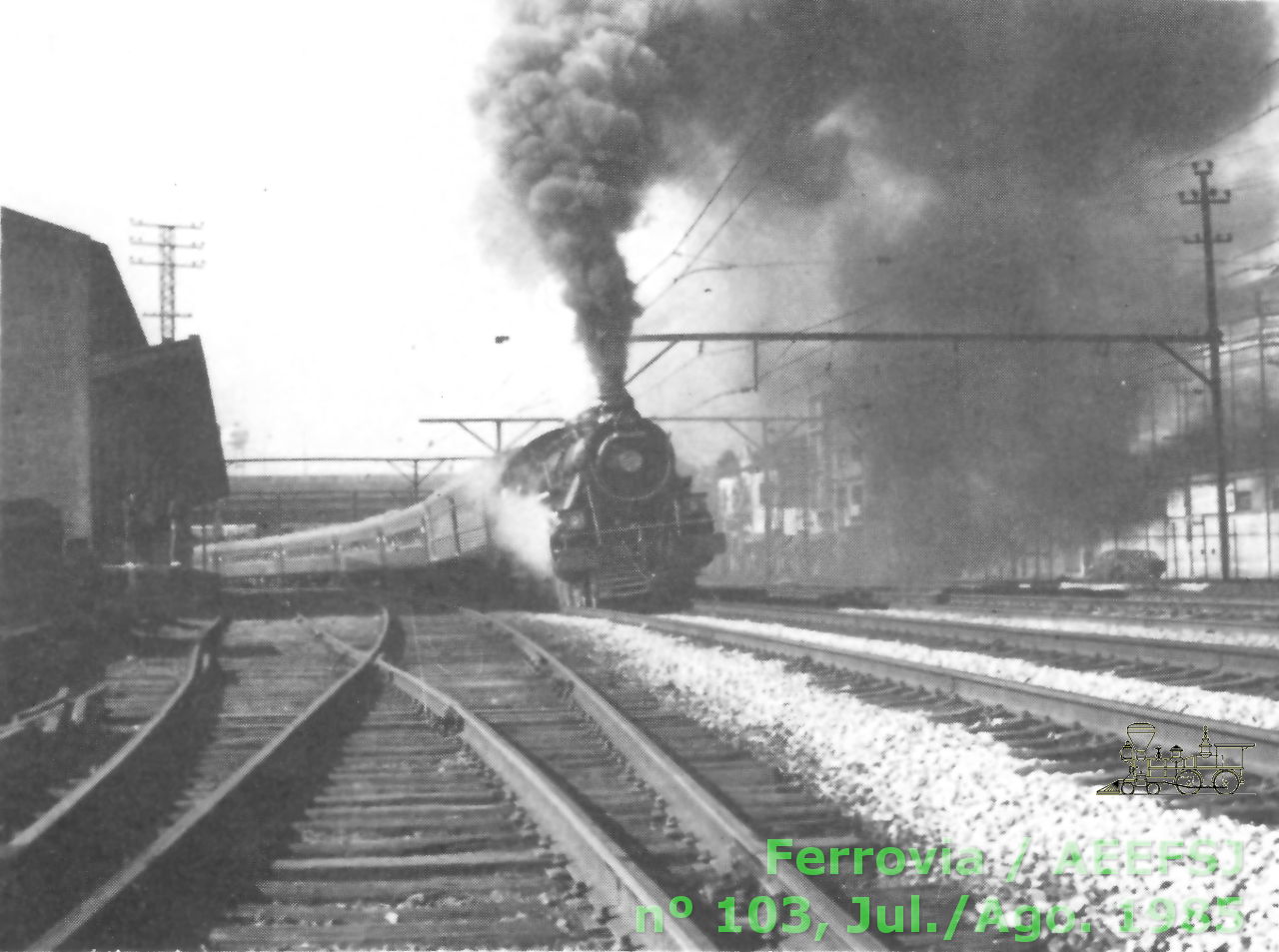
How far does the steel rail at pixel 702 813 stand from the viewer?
10.5 feet

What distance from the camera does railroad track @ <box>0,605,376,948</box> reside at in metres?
3.74

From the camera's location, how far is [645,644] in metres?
11.7

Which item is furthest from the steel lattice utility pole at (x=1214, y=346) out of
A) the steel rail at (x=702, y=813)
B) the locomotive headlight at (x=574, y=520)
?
the steel rail at (x=702, y=813)

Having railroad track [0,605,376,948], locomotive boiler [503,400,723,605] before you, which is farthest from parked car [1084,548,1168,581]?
railroad track [0,605,376,948]

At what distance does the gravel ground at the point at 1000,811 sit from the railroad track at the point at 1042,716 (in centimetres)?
12

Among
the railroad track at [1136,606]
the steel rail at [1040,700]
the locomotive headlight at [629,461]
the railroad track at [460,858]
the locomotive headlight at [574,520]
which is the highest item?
the locomotive headlight at [629,461]

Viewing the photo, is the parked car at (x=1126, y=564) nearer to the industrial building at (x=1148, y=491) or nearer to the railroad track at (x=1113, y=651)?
the industrial building at (x=1148, y=491)

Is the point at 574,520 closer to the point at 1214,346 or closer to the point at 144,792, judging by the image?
the point at 144,792

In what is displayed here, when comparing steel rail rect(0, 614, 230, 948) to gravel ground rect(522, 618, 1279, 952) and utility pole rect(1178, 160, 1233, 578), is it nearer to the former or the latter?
gravel ground rect(522, 618, 1279, 952)

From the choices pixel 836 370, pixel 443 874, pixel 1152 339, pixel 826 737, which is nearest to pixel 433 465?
pixel 836 370

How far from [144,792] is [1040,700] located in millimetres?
4463

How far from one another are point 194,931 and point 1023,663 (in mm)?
7036

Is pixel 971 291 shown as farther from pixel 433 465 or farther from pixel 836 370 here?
pixel 433 465

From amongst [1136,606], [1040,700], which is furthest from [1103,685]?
[1136,606]
